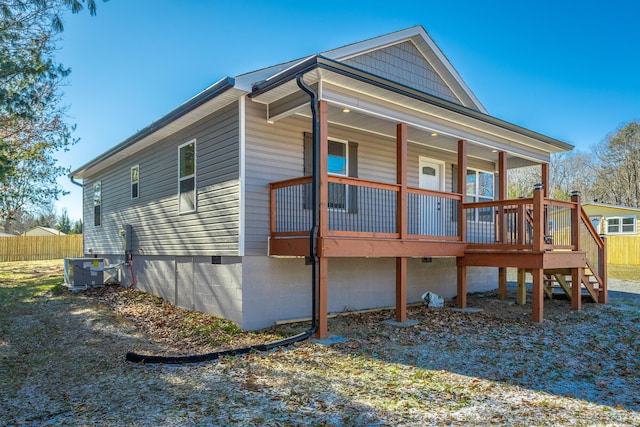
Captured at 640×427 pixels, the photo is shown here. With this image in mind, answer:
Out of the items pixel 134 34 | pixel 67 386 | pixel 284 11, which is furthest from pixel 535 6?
pixel 67 386

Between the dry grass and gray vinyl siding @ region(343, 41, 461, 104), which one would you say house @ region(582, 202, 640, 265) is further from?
gray vinyl siding @ region(343, 41, 461, 104)

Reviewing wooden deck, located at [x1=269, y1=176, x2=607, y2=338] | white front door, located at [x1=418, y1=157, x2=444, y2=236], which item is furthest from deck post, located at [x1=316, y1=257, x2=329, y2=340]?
white front door, located at [x1=418, y1=157, x2=444, y2=236]

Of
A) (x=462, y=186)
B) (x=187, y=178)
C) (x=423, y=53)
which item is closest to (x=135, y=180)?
(x=187, y=178)

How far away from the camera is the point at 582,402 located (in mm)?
4613

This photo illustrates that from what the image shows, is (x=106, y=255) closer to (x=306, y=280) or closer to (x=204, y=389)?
(x=306, y=280)

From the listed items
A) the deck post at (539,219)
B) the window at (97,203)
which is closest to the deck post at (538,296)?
the deck post at (539,219)

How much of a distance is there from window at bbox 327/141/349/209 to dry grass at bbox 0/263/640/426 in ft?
7.94

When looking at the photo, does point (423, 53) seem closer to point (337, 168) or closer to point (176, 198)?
point (337, 168)

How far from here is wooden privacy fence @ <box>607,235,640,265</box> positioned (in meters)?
23.4

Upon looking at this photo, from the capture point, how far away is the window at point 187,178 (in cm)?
966

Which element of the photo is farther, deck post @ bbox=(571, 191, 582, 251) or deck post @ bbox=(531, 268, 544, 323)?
deck post @ bbox=(571, 191, 582, 251)

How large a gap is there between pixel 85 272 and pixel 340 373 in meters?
10.1

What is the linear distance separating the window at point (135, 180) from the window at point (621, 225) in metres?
27.1

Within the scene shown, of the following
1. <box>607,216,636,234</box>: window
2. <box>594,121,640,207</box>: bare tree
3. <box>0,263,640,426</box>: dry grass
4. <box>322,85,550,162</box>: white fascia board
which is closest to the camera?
<box>0,263,640,426</box>: dry grass
